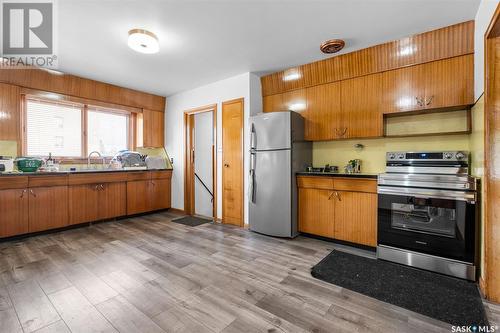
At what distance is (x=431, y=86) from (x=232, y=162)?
2.90 metres

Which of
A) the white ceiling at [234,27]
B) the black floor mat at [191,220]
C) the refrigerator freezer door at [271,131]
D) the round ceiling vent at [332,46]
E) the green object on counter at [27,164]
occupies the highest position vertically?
the white ceiling at [234,27]

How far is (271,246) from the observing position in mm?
2936

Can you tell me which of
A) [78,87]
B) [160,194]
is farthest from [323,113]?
[78,87]

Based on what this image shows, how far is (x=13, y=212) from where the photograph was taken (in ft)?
10.0

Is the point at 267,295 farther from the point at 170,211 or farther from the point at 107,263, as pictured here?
the point at 170,211

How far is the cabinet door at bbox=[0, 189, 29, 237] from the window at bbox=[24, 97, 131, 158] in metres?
0.92

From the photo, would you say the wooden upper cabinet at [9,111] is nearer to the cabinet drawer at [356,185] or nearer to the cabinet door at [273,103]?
the cabinet door at [273,103]

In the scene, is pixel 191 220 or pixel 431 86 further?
pixel 191 220

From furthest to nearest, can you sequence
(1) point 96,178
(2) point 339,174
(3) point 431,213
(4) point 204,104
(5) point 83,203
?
(4) point 204,104 < (1) point 96,178 < (5) point 83,203 < (2) point 339,174 < (3) point 431,213

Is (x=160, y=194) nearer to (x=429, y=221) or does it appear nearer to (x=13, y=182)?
(x=13, y=182)

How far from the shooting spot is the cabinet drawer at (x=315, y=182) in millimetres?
3037

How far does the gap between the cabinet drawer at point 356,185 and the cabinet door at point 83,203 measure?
156 inches

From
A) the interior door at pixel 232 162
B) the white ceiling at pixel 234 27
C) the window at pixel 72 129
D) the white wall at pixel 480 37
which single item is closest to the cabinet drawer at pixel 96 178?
the window at pixel 72 129

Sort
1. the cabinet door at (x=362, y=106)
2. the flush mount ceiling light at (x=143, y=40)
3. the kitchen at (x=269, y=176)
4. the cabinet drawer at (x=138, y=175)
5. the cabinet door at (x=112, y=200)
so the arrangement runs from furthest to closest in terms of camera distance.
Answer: the cabinet drawer at (x=138, y=175)
the cabinet door at (x=112, y=200)
the cabinet door at (x=362, y=106)
the flush mount ceiling light at (x=143, y=40)
the kitchen at (x=269, y=176)
